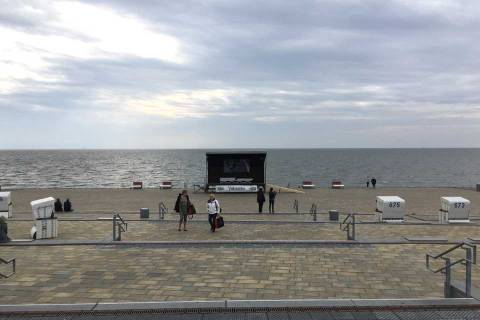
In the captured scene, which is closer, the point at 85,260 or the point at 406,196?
the point at 85,260

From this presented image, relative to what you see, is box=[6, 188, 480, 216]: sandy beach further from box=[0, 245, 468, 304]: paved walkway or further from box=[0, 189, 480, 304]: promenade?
box=[0, 245, 468, 304]: paved walkway

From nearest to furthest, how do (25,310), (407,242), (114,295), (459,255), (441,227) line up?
(25,310)
(114,295)
(459,255)
(407,242)
(441,227)

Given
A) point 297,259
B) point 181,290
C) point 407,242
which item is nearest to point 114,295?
point 181,290

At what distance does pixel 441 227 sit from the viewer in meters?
15.5

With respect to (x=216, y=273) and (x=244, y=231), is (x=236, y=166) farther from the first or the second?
(x=216, y=273)

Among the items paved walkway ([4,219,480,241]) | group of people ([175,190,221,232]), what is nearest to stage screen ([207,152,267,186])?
paved walkway ([4,219,480,241])

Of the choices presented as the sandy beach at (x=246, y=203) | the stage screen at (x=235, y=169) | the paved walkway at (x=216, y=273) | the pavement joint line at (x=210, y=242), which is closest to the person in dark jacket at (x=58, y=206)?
the sandy beach at (x=246, y=203)

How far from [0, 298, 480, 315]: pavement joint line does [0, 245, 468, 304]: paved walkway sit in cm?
61

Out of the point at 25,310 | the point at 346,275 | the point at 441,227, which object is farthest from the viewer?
the point at 441,227

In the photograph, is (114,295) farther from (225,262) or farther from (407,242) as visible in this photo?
(407,242)

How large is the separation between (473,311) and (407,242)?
5421 mm

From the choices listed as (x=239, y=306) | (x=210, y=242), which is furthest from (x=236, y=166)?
(x=239, y=306)

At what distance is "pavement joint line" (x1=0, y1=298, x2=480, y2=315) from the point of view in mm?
6988

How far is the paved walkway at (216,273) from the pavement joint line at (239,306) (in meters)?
0.61
